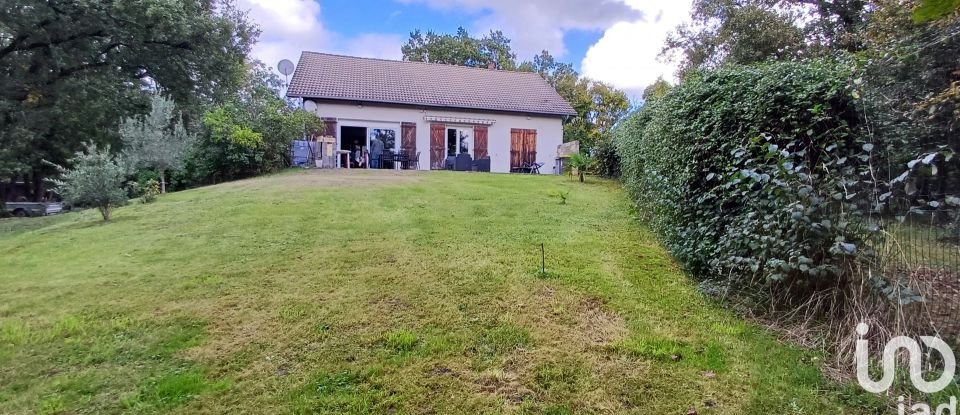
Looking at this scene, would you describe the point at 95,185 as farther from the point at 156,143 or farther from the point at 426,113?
the point at 426,113

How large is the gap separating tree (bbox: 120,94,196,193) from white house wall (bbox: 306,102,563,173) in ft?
17.1

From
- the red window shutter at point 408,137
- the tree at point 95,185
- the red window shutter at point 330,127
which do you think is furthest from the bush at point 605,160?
the tree at point 95,185

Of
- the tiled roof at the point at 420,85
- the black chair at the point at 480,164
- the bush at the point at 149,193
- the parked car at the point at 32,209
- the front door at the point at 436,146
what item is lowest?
the parked car at the point at 32,209

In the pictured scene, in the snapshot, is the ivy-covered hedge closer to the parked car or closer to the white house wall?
the white house wall

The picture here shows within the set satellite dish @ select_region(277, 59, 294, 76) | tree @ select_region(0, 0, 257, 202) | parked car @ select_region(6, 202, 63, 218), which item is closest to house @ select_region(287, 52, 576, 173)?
satellite dish @ select_region(277, 59, 294, 76)

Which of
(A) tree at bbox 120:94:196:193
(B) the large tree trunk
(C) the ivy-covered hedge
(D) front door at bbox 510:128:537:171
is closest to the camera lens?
(C) the ivy-covered hedge

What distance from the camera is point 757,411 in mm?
2426

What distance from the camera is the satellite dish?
1752 centimetres

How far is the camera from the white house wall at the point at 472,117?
17.2 metres

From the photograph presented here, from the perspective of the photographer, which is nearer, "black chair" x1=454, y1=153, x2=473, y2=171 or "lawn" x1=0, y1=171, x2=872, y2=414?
"lawn" x1=0, y1=171, x2=872, y2=414

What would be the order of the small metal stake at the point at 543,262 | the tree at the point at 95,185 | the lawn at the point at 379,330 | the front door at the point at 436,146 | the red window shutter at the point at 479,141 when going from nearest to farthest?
1. the lawn at the point at 379,330
2. the small metal stake at the point at 543,262
3. the tree at the point at 95,185
4. the front door at the point at 436,146
5. the red window shutter at the point at 479,141

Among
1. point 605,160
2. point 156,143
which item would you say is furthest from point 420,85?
point 156,143

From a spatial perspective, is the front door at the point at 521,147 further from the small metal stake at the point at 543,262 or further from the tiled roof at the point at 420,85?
the small metal stake at the point at 543,262

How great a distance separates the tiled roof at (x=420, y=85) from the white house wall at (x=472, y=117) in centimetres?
38
